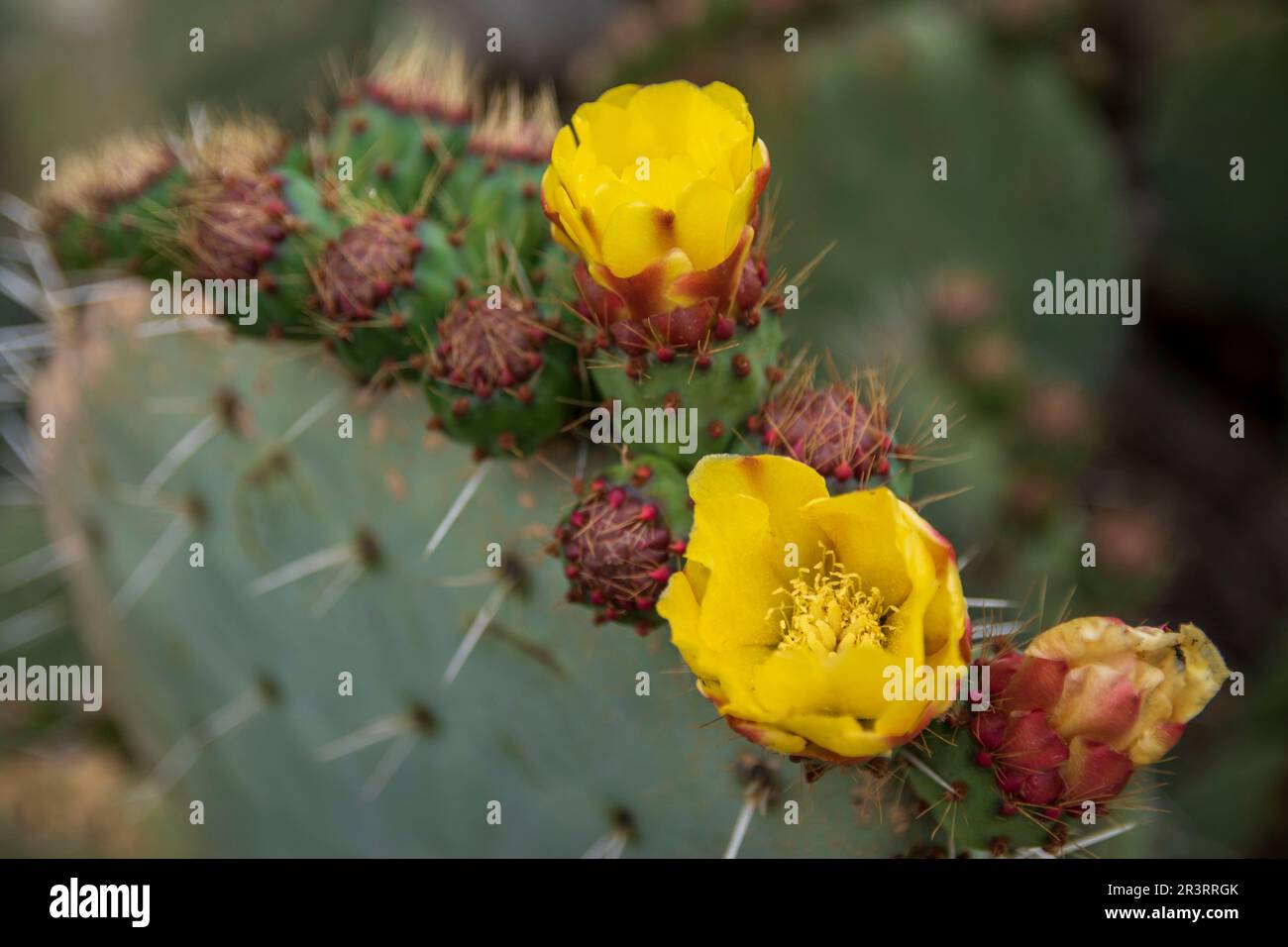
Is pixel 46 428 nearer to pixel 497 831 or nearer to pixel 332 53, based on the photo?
pixel 497 831

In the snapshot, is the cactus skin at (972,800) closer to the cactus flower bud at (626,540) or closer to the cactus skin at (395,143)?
the cactus flower bud at (626,540)

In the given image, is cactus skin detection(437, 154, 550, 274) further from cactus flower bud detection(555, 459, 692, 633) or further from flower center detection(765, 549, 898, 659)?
flower center detection(765, 549, 898, 659)

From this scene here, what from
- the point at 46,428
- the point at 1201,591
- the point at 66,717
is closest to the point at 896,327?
the point at 1201,591

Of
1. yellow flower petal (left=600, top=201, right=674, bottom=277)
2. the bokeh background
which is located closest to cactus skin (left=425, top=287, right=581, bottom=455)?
yellow flower petal (left=600, top=201, right=674, bottom=277)

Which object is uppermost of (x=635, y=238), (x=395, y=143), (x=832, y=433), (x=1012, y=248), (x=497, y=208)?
(x=1012, y=248)

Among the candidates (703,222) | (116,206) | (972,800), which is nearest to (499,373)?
(703,222)

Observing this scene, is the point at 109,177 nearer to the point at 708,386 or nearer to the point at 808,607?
the point at 708,386
